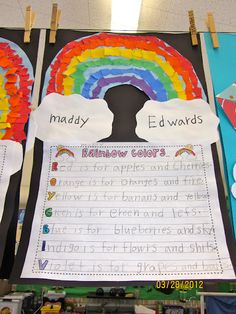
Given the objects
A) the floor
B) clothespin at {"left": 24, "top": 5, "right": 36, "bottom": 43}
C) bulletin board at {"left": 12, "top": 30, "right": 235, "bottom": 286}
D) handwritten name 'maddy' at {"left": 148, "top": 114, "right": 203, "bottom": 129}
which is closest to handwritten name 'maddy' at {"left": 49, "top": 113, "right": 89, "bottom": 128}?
bulletin board at {"left": 12, "top": 30, "right": 235, "bottom": 286}

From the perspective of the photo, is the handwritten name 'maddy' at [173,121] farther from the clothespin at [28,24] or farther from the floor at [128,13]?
the floor at [128,13]

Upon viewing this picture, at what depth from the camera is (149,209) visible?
2.35 feet

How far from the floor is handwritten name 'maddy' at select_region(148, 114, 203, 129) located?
827 millimetres

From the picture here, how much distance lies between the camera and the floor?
1.40 m

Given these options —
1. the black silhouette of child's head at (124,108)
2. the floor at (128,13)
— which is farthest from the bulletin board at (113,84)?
the floor at (128,13)

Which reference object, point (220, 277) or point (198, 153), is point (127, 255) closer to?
point (220, 277)

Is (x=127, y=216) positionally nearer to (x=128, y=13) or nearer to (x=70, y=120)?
(x=70, y=120)

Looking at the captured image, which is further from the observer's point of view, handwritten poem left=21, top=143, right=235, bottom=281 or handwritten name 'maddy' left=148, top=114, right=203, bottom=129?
handwritten name 'maddy' left=148, top=114, right=203, bottom=129

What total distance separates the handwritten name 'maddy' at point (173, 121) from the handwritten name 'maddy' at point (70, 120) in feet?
0.61

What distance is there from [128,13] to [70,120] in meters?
0.89

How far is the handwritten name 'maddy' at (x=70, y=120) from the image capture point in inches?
32.9

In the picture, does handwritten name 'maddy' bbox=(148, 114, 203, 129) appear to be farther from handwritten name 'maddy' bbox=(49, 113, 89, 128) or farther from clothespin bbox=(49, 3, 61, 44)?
clothespin bbox=(49, 3, 61, 44)

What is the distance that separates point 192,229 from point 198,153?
8.3 inches

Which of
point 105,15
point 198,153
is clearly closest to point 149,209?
point 198,153
